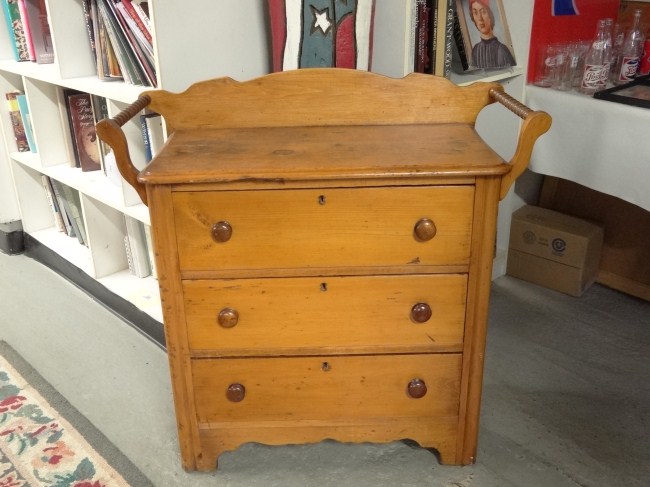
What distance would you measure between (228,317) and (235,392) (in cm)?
19

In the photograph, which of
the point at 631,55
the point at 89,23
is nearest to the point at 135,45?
the point at 89,23

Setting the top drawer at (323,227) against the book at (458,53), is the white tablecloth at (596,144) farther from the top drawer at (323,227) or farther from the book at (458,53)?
the top drawer at (323,227)

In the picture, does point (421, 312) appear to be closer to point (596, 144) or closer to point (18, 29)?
point (596, 144)

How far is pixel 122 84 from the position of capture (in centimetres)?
168

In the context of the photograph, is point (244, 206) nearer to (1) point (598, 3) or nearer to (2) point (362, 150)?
(2) point (362, 150)

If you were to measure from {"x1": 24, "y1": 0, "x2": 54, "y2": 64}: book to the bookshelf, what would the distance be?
0.05m

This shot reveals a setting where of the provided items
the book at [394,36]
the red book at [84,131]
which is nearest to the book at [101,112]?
the red book at [84,131]

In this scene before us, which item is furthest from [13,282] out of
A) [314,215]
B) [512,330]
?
[512,330]

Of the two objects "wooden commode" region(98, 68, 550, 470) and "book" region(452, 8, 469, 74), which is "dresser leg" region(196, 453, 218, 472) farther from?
"book" region(452, 8, 469, 74)

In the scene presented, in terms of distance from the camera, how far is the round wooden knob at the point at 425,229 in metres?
1.17

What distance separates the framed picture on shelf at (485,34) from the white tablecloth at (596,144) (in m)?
0.19

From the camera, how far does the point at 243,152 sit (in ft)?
4.02

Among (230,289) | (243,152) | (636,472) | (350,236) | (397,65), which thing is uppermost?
(397,65)

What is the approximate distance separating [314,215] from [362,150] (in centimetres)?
16
